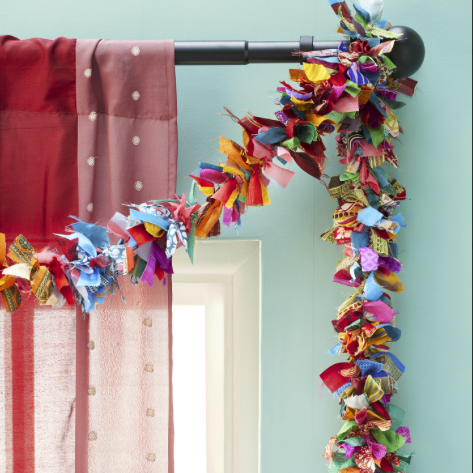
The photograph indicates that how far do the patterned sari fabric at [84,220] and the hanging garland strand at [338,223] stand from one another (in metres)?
0.09

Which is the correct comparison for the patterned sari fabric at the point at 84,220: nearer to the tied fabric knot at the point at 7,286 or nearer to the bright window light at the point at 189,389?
the tied fabric knot at the point at 7,286

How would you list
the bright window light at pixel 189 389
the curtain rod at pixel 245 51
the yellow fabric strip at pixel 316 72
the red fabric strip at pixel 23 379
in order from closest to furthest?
the yellow fabric strip at pixel 316 72
the curtain rod at pixel 245 51
the red fabric strip at pixel 23 379
the bright window light at pixel 189 389

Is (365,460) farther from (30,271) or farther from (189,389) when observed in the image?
(30,271)

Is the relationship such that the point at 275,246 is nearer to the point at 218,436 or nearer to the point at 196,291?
the point at 196,291

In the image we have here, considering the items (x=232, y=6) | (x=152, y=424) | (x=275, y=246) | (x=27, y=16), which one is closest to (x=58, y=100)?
(x=27, y=16)

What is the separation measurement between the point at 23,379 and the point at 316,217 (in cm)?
66

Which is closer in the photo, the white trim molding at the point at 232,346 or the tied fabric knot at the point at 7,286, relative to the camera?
the tied fabric knot at the point at 7,286

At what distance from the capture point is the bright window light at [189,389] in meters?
1.07

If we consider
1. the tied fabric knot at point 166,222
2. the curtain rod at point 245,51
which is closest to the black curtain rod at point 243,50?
the curtain rod at point 245,51

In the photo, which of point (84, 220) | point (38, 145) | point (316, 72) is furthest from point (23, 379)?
point (316, 72)

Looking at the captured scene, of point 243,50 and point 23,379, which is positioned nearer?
point 243,50

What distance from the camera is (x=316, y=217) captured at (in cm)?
90

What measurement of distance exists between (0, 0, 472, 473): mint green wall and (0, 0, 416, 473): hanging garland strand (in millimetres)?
88

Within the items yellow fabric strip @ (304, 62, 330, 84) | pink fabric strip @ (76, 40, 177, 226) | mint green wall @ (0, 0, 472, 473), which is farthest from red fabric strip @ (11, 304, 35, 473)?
yellow fabric strip @ (304, 62, 330, 84)
